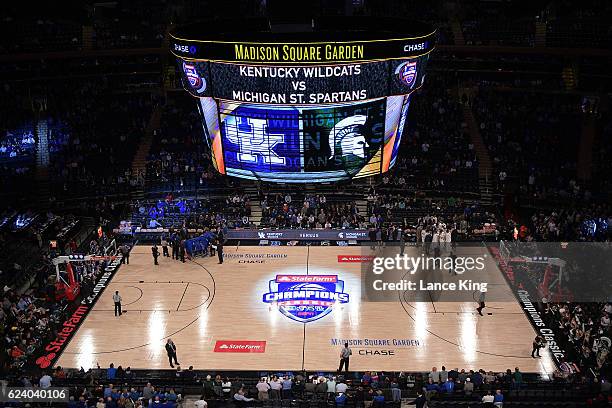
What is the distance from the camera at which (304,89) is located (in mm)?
24672

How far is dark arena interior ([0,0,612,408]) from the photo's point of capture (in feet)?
74.3

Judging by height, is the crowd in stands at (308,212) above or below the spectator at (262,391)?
above

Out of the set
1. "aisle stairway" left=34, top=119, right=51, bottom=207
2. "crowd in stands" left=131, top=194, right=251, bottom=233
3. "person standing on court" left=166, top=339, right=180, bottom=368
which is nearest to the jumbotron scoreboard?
"crowd in stands" left=131, top=194, right=251, bottom=233

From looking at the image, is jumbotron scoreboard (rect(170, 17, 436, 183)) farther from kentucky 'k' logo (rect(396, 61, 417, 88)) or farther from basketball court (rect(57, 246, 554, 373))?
basketball court (rect(57, 246, 554, 373))

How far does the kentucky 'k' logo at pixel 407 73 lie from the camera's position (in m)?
25.2

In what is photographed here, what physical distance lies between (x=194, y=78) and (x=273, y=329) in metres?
9.22

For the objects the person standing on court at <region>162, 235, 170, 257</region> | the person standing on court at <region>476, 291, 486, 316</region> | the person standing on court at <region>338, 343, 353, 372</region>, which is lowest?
the person standing on court at <region>338, 343, 353, 372</region>

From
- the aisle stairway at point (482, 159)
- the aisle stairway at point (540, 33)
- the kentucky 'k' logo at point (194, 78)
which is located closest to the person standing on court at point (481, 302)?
the aisle stairway at point (482, 159)

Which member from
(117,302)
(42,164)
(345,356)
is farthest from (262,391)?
(42,164)

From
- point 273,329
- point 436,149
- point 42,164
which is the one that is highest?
point 436,149

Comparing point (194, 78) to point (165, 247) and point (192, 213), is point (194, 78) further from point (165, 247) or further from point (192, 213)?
point (192, 213)

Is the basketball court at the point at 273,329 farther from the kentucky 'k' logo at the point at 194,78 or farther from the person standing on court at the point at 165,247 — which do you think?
the kentucky 'k' logo at the point at 194,78

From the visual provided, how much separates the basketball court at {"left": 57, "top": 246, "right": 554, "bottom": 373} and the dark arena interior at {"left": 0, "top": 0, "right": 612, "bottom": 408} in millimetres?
89

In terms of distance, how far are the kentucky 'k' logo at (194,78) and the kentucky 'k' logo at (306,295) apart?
784cm
